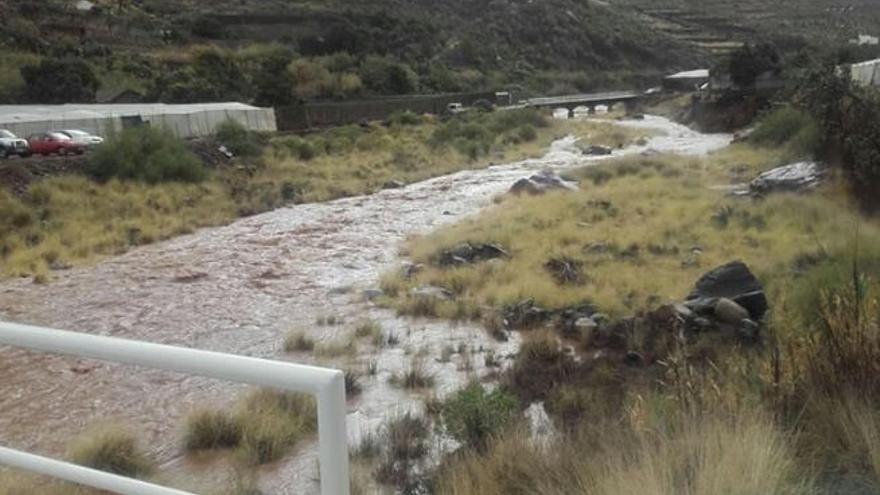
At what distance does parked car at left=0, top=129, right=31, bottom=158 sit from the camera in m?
34.0

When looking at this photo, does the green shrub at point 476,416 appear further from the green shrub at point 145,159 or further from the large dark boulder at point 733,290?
the green shrub at point 145,159

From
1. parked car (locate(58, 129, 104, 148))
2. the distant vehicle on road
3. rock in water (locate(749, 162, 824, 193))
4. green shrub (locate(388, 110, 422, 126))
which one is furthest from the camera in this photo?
the distant vehicle on road

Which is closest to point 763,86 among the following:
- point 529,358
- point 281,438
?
point 529,358

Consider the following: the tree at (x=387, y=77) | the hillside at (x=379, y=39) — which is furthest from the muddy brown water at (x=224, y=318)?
the tree at (x=387, y=77)

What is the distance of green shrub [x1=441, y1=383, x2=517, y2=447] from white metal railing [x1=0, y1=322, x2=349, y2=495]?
402 centimetres

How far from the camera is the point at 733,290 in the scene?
14.9 metres

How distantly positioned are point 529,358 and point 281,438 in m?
7.88

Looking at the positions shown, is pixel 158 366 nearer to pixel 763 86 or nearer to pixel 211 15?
pixel 763 86

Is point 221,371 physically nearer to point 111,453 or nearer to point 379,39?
point 111,453

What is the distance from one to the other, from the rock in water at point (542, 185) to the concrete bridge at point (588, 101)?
180ft

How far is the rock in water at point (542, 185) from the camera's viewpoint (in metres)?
34.0

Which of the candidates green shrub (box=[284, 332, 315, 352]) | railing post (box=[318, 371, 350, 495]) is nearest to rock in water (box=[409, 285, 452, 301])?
green shrub (box=[284, 332, 315, 352])

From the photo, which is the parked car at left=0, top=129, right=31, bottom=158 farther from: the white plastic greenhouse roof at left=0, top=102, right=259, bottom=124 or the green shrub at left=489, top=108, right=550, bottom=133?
the green shrub at left=489, top=108, right=550, bottom=133

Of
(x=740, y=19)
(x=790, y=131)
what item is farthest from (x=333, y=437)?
(x=740, y=19)
